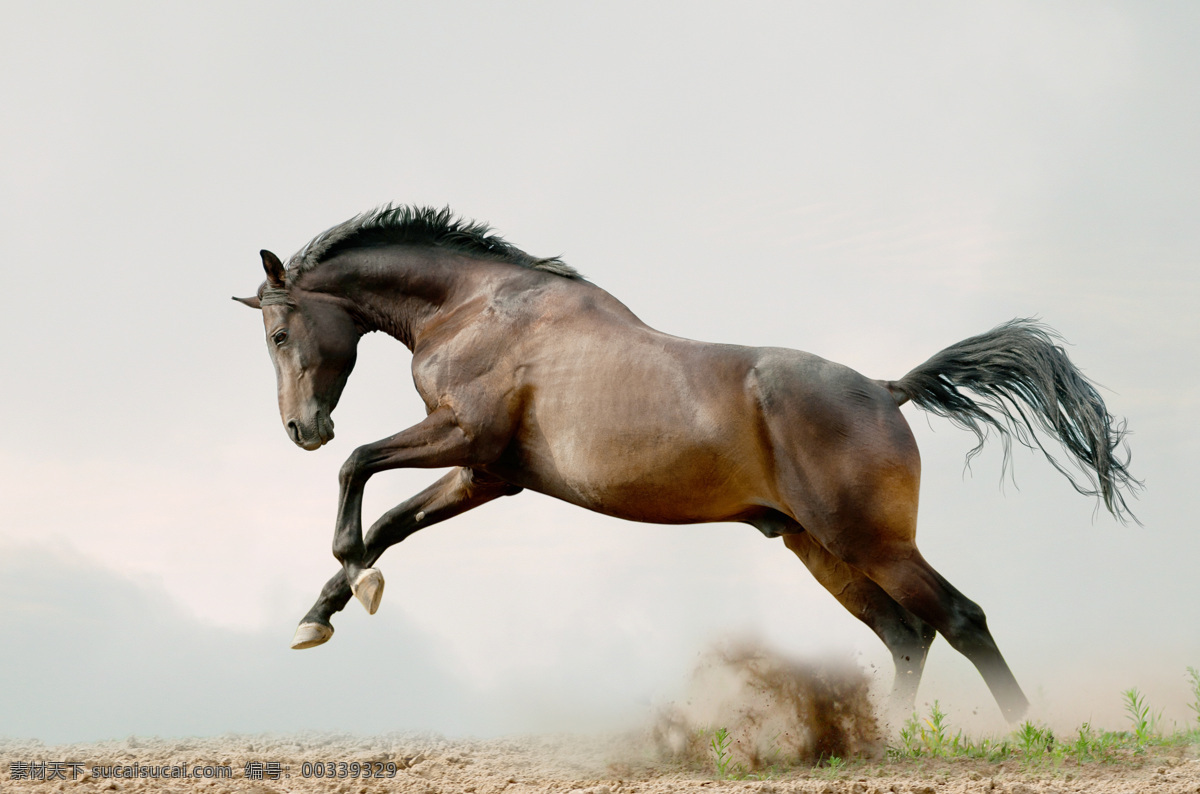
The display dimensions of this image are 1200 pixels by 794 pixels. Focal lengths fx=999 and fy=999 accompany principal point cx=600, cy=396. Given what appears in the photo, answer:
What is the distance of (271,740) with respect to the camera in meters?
7.76

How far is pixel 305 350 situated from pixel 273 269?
1.99ft

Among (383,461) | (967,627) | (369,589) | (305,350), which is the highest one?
(305,350)

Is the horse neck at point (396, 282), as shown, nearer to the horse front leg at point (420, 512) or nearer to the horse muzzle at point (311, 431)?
the horse muzzle at point (311, 431)

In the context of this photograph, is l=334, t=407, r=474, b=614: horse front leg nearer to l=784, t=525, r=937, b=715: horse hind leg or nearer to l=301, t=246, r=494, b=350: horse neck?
l=301, t=246, r=494, b=350: horse neck

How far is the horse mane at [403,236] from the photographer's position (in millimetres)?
6988

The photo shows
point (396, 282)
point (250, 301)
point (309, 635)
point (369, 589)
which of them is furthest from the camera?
point (250, 301)

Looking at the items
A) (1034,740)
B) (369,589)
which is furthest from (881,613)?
(369,589)

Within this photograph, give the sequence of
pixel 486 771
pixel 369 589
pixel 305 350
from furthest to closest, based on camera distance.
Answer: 1. pixel 305 350
2. pixel 486 771
3. pixel 369 589

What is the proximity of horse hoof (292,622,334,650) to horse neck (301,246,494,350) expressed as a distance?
Result: 79.1 inches

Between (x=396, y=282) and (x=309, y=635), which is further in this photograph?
(x=396, y=282)

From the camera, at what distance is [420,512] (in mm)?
6832

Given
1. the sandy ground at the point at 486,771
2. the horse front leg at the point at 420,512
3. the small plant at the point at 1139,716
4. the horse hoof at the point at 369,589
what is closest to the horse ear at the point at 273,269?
the horse front leg at the point at 420,512

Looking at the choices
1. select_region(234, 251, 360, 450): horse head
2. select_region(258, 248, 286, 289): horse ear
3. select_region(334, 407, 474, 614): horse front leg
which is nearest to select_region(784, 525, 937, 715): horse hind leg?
select_region(334, 407, 474, 614): horse front leg

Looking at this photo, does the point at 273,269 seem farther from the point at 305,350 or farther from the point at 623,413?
the point at 623,413
